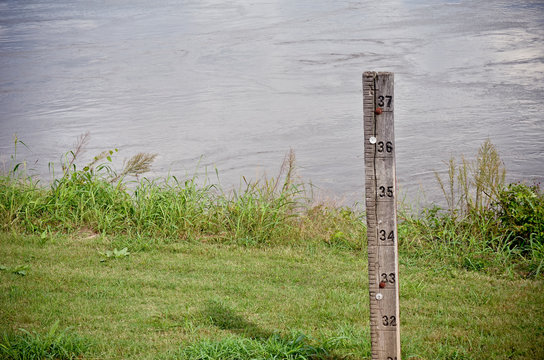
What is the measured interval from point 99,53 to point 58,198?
1108 centimetres

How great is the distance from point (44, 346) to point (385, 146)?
2248 millimetres

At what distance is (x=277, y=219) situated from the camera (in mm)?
6301

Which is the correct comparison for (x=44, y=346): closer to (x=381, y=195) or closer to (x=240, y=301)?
(x=240, y=301)

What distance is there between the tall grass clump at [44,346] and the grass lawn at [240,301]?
8cm

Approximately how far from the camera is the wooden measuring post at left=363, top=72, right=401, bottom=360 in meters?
3.20

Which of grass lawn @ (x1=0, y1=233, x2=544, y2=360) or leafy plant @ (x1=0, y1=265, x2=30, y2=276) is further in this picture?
leafy plant @ (x1=0, y1=265, x2=30, y2=276)

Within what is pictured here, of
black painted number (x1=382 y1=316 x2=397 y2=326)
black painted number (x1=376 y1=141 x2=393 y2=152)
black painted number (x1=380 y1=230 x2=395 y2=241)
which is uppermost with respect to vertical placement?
black painted number (x1=376 y1=141 x2=393 y2=152)

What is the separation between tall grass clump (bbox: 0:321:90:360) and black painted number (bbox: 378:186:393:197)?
200 centimetres

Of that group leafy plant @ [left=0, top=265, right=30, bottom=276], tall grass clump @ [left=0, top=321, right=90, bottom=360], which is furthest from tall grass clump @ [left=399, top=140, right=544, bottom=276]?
leafy plant @ [left=0, top=265, right=30, bottom=276]

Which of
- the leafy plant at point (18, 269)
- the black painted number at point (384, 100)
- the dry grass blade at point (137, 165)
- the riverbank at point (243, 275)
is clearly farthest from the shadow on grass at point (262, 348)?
the dry grass blade at point (137, 165)

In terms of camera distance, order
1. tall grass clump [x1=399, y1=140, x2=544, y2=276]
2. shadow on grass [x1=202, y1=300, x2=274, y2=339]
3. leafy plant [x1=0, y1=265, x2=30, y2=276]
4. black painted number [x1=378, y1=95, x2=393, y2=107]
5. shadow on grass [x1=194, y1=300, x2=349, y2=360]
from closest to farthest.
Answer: black painted number [x1=378, y1=95, x2=393, y2=107] → shadow on grass [x1=194, y1=300, x2=349, y2=360] → shadow on grass [x1=202, y1=300, x2=274, y2=339] → leafy plant [x1=0, y1=265, x2=30, y2=276] → tall grass clump [x1=399, y1=140, x2=544, y2=276]

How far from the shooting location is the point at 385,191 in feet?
10.6

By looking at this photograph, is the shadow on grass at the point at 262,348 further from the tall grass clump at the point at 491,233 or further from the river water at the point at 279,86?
the river water at the point at 279,86

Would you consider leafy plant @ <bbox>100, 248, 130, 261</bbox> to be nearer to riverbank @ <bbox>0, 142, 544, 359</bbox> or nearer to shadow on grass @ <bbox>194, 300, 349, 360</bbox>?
riverbank @ <bbox>0, 142, 544, 359</bbox>
